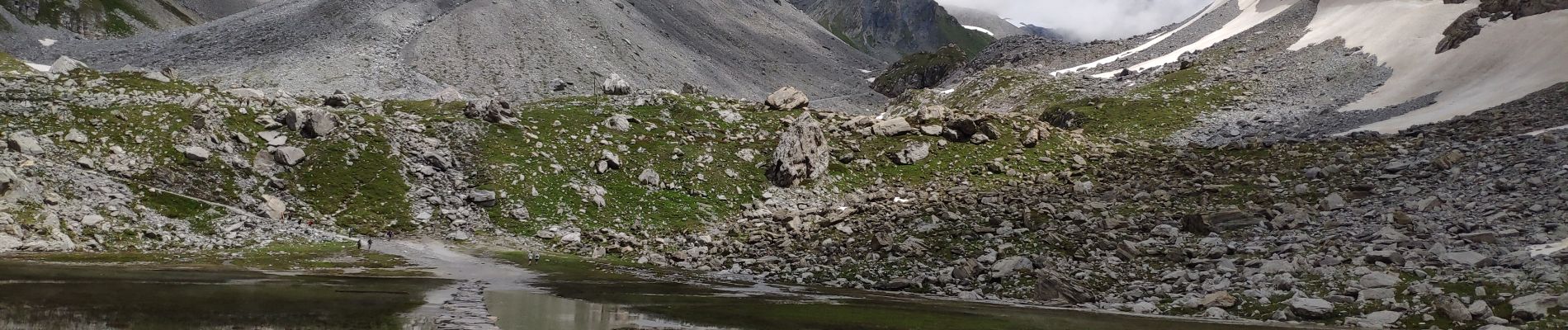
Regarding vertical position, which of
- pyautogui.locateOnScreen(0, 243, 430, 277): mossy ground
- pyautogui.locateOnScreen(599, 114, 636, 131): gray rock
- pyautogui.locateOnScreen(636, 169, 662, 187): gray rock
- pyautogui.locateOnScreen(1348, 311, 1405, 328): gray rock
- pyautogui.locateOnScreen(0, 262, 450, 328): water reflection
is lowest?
pyautogui.locateOnScreen(1348, 311, 1405, 328): gray rock

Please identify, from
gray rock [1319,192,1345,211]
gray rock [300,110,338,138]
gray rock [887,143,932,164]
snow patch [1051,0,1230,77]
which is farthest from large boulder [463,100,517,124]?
snow patch [1051,0,1230,77]

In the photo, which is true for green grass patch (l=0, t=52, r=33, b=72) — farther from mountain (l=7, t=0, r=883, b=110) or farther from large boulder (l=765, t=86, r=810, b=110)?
large boulder (l=765, t=86, r=810, b=110)

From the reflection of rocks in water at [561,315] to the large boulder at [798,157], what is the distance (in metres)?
30.4

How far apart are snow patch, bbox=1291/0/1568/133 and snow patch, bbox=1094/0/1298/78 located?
922cm

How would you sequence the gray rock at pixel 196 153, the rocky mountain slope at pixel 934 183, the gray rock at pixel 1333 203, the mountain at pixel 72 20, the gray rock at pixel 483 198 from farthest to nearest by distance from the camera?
1. the mountain at pixel 72 20
2. the gray rock at pixel 483 198
3. the gray rock at pixel 196 153
4. the gray rock at pixel 1333 203
5. the rocky mountain slope at pixel 934 183

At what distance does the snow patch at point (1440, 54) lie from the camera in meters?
59.4

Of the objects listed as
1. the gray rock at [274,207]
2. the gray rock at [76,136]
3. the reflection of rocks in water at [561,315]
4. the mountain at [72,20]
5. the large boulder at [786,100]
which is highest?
the mountain at [72,20]

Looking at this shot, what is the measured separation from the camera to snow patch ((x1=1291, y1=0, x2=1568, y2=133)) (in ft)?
195

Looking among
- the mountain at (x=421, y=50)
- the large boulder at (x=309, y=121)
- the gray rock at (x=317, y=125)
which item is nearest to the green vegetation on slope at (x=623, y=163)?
the gray rock at (x=317, y=125)

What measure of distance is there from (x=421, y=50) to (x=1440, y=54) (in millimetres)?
111745

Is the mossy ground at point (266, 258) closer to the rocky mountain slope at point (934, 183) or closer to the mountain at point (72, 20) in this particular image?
the rocky mountain slope at point (934, 183)

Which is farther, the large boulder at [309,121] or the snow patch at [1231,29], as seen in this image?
the snow patch at [1231,29]

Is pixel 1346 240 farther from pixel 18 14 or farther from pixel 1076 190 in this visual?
pixel 18 14

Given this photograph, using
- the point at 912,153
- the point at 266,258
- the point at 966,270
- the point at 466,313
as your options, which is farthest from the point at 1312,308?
the point at 266,258
